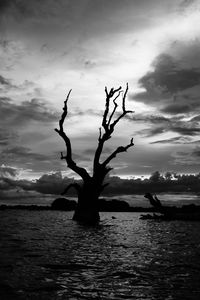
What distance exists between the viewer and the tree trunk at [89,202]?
26.8 meters

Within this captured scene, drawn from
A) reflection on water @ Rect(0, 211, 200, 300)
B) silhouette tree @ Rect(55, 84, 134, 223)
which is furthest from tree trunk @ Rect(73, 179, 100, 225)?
reflection on water @ Rect(0, 211, 200, 300)

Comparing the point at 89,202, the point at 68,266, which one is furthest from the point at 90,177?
the point at 68,266

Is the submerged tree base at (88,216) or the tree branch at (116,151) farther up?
the tree branch at (116,151)

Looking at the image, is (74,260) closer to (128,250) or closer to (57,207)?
(128,250)

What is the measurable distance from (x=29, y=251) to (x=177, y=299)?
6.04 m

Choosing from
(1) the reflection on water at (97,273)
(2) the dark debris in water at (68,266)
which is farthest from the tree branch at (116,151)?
(2) the dark debris in water at (68,266)

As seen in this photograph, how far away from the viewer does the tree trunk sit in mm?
26766

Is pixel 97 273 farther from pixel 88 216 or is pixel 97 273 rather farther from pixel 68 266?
pixel 88 216

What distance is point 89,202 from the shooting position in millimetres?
26891

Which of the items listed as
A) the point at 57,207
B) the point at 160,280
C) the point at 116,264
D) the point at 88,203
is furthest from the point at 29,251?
the point at 57,207

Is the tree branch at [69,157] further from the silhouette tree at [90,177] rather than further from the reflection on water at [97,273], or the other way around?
the reflection on water at [97,273]

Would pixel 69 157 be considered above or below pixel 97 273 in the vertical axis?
above

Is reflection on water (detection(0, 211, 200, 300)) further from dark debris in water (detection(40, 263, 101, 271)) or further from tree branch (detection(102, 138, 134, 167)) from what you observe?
tree branch (detection(102, 138, 134, 167))

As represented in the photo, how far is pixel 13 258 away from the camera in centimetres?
887
